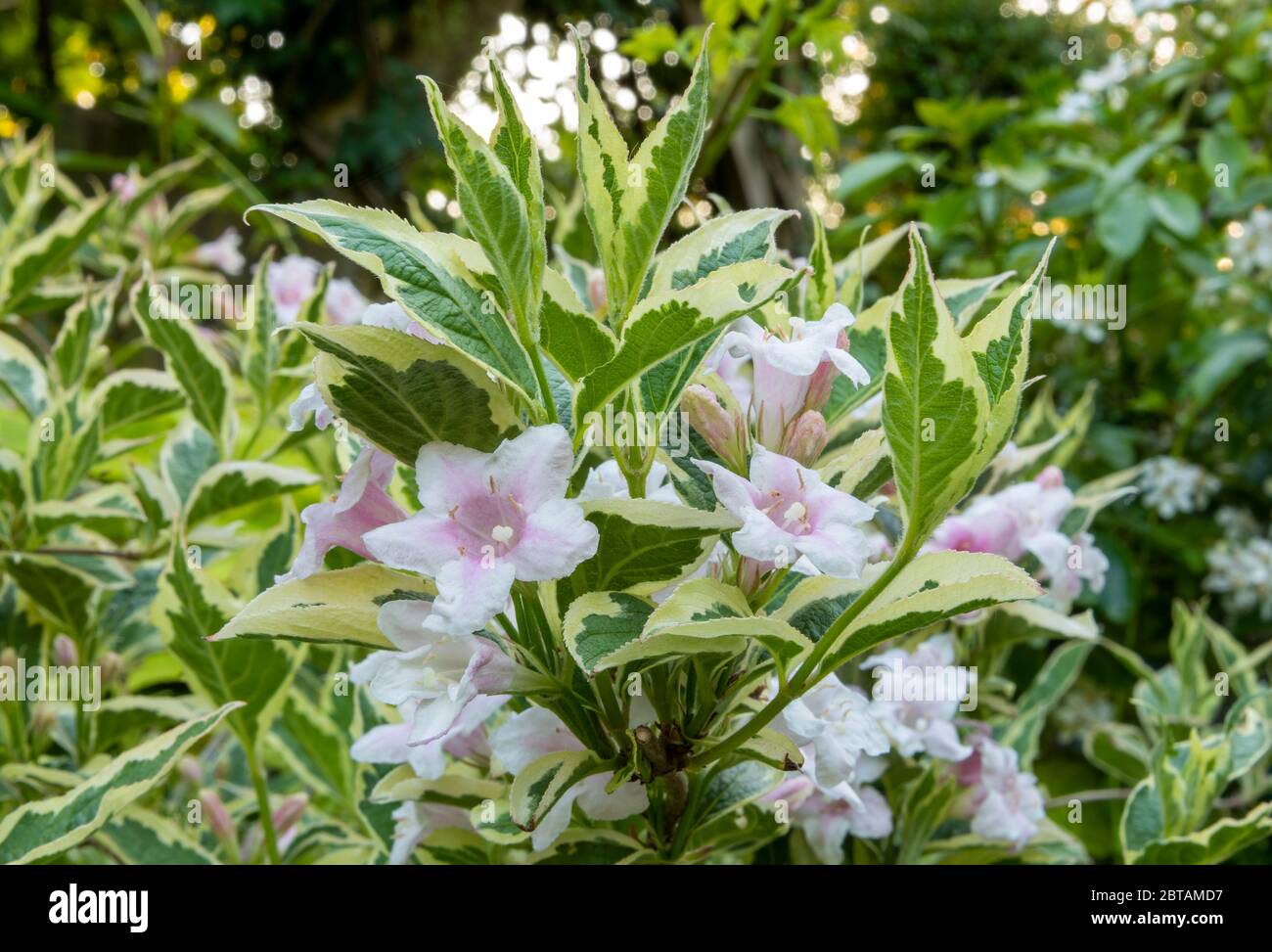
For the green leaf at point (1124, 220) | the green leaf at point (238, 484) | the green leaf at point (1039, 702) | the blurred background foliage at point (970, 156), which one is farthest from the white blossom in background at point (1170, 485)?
the green leaf at point (238, 484)

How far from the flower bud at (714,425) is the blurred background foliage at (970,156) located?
15.6 inches

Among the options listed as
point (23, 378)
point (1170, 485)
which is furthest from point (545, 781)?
point (1170, 485)

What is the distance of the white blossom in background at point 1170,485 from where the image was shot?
1.90m

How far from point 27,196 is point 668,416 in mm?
995

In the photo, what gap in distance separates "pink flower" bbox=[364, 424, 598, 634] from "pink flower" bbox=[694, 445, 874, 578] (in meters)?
0.06

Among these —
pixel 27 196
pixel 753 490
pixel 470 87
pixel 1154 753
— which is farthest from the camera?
pixel 470 87

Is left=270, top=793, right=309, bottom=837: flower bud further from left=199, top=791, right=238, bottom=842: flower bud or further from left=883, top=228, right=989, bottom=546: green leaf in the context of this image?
left=883, top=228, right=989, bottom=546: green leaf

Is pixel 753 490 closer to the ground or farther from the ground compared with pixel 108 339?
closer to the ground

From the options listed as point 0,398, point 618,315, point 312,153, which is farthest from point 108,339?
point 312,153

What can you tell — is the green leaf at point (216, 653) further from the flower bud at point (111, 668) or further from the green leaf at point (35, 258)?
the green leaf at point (35, 258)

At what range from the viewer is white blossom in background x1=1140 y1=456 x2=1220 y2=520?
6.23 ft

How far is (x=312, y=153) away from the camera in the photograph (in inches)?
123

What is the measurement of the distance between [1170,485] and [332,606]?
1782mm
